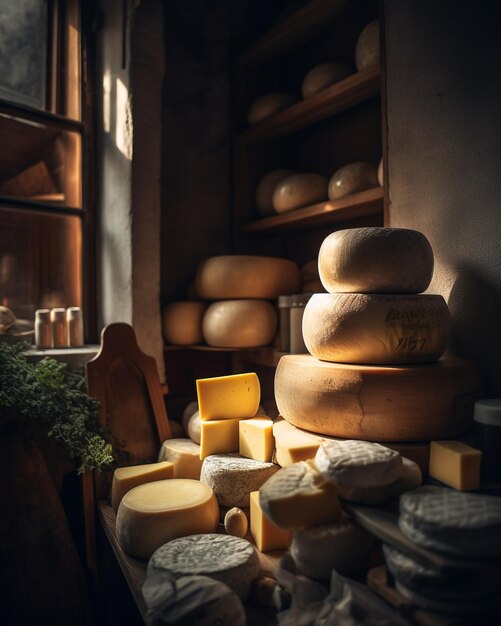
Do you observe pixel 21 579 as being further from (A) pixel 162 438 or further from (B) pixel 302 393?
(B) pixel 302 393

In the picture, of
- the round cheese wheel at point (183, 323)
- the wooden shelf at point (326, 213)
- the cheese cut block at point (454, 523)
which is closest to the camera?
the cheese cut block at point (454, 523)

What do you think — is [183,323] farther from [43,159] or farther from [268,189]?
[43,159]

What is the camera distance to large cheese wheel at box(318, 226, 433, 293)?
1.24 metres

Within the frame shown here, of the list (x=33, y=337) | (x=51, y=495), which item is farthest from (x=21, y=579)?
(x=33, y=337)

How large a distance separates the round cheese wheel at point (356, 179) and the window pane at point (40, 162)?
121 centimetres

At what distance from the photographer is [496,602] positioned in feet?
2.63

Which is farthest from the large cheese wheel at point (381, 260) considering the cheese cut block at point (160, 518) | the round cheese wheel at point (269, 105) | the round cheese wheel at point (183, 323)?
the round cheese wheel at point (269, 105)

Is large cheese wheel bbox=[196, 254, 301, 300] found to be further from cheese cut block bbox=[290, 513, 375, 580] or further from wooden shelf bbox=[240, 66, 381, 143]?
cheese cut block bbox=[290, 513, 375, 580]

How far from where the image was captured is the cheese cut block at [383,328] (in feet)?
3.97

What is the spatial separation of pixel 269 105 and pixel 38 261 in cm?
132

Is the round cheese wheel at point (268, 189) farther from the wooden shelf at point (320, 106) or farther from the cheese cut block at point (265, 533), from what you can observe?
the cheese cut block at point (265, 533)

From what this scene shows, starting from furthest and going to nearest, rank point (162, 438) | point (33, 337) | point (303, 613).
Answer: point (33, 337) < point (162, 438) < point (303, 613)

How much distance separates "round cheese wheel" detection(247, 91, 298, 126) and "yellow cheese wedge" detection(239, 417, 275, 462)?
1585 millimetres

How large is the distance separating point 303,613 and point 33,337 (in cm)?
162
